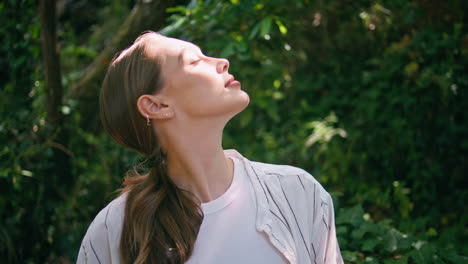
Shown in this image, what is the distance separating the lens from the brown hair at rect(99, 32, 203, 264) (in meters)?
1.52

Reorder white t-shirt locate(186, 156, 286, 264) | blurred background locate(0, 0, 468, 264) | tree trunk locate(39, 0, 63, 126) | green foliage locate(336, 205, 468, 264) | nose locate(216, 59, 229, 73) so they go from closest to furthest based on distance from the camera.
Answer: white t-shirt locate(186, 156, 286, 264) → nose locate(216, 59, 229, 73) → green foliage locate(336, 205, 468, 264) → blurred background locate(0, 0, 468, 264) → tree trunk locate(39, 0, 63, 126)

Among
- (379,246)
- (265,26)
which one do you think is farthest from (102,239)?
(265,26)

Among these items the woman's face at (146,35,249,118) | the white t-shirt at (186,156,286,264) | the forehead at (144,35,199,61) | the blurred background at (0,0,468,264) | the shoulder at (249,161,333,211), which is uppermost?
the forehead at (144,35,199,61)

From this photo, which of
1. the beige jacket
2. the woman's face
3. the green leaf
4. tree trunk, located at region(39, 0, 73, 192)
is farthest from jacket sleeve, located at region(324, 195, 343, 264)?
tree trunk, located at region(39, 0, 73, 192)

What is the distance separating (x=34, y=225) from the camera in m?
2.90

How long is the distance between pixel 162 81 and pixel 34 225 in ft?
5.85

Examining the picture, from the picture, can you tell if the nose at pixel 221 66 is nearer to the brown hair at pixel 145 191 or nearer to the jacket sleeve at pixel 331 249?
the brown hair at pixel 145 191

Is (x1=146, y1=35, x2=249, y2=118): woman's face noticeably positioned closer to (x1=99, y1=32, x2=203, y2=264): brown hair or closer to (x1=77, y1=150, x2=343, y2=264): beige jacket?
(x1=99, y1=32, x2=203, y2=264): brown hair

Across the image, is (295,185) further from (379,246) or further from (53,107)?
(53,107)

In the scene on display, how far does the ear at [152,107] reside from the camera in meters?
1.56

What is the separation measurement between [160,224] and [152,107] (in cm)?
37

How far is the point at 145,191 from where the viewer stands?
1612mm

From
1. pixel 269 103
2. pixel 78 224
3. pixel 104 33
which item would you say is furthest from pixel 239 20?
pixel 104 33

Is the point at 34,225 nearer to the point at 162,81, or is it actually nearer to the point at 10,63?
the point at 10,63
